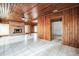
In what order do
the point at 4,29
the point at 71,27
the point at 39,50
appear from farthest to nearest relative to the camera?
the point at 4,29
the point at 71,27
the point at 39,50

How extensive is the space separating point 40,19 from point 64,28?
2.50 meters

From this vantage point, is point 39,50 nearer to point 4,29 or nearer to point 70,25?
point 70,25

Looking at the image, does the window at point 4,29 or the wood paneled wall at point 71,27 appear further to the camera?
the window at point 4,29

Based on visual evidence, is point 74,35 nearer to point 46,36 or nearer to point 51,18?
point 51,18

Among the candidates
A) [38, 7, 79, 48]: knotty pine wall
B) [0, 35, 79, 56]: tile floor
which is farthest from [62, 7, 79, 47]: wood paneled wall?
[0, 35, 79, 56]: tile floor

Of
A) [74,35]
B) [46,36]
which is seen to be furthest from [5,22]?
[74,35]

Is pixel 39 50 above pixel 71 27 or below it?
below

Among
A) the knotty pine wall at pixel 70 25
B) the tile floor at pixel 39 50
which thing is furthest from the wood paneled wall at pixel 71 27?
the tile floor at pixel 39 50

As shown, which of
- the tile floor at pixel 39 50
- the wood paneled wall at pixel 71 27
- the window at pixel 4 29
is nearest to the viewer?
the tile floor at pixel 39 50

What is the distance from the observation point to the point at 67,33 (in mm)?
3877

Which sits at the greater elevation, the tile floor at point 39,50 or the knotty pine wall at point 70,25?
the knotty pine wall at point 70,25

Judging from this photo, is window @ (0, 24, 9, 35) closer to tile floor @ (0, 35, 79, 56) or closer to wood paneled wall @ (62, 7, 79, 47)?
tile floor @ (0, 35, 79, 56)

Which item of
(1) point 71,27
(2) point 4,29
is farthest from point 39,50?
(2) point 4,29

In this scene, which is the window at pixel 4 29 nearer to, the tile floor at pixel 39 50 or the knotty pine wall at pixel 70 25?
the tile floor at pixel 39 50
